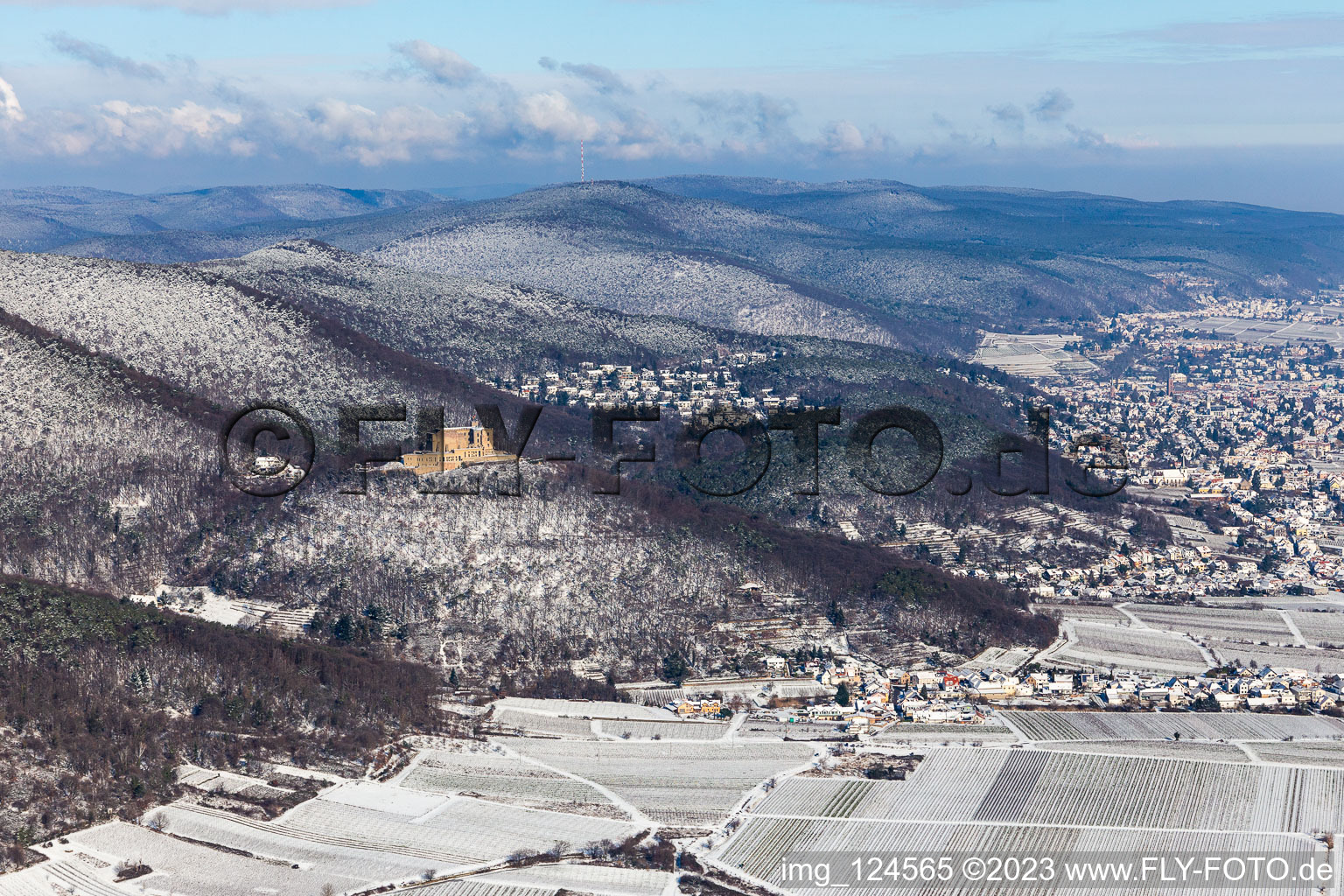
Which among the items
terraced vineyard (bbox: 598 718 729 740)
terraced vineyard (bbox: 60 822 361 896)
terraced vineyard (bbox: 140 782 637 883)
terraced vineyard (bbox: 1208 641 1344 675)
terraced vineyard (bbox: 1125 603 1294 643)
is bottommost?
terraced vineyard (bbox: 60 822 361 896)

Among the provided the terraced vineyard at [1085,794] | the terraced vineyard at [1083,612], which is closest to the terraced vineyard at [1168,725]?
the terraced vineyard at [1085,794]

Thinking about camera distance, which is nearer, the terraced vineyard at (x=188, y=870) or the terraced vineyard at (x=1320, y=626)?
the terraced vineyard at (x=188, y=870)

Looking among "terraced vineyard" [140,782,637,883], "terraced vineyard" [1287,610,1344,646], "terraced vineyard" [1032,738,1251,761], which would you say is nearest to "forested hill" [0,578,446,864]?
"terraced vineyard" [140,782,637,883]

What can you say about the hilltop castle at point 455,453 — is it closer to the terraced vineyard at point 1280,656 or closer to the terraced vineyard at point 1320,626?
the terraced vineyard at point 1280,656

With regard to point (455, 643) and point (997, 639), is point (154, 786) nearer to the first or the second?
point (455, 643)

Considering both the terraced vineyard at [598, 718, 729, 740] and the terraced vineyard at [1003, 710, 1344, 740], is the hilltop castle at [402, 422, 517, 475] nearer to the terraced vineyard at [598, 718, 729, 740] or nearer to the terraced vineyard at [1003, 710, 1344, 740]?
the terraced vineyard at [598, 718, 729, 740]

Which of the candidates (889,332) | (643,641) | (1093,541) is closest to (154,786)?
(643,641)
